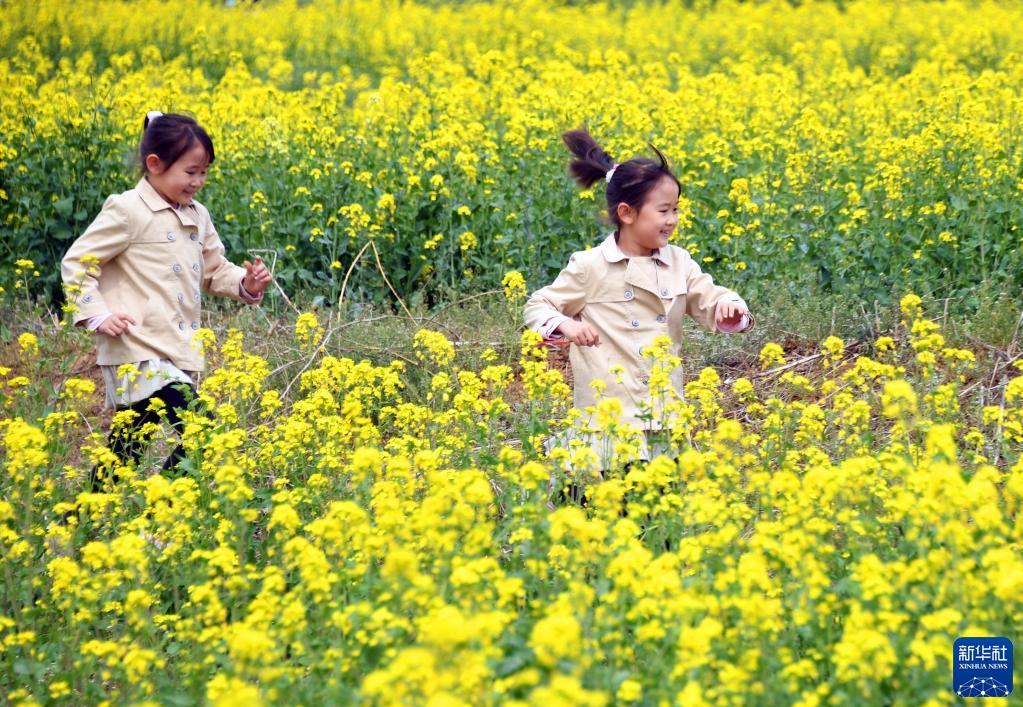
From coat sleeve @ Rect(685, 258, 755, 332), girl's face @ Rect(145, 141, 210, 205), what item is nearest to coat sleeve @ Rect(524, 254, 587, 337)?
coat sleeve @ Rect(685, 258, 755, 332)

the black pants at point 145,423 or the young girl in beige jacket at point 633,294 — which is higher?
the young girl in beige jacket at point 633,294

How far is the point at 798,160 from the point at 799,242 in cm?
49

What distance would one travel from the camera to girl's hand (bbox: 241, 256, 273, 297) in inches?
193

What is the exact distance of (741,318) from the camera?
4332mm

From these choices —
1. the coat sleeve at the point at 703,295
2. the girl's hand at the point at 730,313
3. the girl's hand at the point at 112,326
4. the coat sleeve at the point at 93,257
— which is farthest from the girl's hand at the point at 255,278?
the girl's hand at the point at 730,313

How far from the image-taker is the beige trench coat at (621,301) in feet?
14.4

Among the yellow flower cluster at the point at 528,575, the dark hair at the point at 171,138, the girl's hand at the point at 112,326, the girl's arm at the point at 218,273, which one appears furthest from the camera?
the girl's arm at the point at 218,273

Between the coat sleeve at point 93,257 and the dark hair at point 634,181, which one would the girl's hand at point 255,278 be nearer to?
the coat sleeve at point 93,257

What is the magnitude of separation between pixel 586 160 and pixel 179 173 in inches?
58.9

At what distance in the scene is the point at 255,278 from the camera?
4914 millimetres

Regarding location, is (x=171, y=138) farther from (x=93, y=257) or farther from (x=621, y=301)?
(x=621, y=301)

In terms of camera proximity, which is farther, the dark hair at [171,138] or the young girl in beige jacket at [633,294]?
the dark hair at [171,138]

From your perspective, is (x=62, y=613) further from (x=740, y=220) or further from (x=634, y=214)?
(x=740, y=220)

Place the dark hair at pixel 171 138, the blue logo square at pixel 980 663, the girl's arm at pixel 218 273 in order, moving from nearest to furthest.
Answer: the blue logo square at pixel 980 663, the dark hair at pixel 171 138, the girl's arm at pixel 218 273
